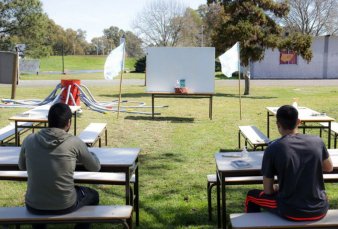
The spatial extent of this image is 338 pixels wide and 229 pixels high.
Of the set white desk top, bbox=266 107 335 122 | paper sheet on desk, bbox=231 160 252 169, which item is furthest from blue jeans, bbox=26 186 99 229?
white desk top, bbox=266 107 335 122

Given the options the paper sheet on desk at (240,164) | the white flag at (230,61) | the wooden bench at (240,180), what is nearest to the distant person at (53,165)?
the paper sheet on desk at (240,164)

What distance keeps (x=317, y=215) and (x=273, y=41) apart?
19.5 metres

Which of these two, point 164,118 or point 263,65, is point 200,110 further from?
point 263,65

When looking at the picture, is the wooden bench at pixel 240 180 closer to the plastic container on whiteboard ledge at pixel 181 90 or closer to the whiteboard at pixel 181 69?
the plastic container on whiteboard ledge at pixel 181 90

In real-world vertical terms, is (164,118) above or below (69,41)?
below

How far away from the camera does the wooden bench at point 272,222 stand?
3551 mm

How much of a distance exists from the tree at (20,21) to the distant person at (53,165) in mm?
45901

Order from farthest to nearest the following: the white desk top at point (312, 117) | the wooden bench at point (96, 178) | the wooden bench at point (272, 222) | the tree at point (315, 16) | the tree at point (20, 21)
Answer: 1. the tree at point (315, 16)
2. the tree at point (20, 21)
3. the white desk top at point (312, 117)
4. the wooden bench at point (96, 178)
5. the wooden bench at point (272, 222)

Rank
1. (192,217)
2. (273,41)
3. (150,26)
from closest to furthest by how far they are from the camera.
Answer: (192,217), (273,41), (150,26)

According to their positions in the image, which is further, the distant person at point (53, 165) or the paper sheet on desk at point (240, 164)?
the paper sheet on desk at point (240, 164)

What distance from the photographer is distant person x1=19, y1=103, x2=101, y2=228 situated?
12.3 feet

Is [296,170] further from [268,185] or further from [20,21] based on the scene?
[20,21]

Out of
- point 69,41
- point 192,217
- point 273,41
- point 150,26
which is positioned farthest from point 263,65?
point 69,41

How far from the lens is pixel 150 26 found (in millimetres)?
64625
